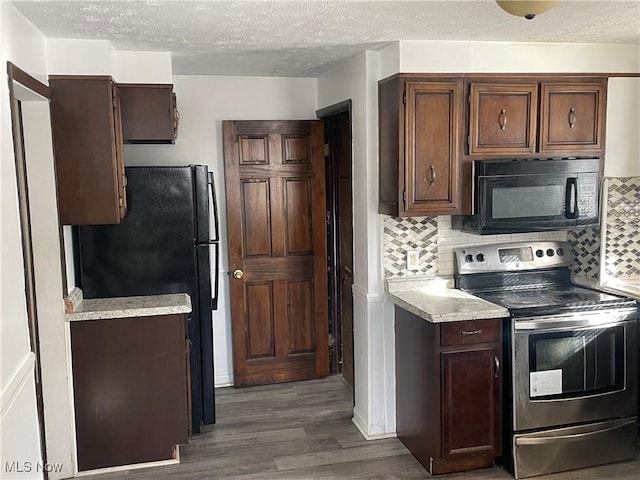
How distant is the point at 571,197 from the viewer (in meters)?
3.44

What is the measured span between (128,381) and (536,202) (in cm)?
244

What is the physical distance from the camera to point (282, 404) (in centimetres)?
429

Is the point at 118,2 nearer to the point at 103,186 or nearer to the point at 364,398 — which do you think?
the point at 103,186

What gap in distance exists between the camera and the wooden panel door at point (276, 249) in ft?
14.8

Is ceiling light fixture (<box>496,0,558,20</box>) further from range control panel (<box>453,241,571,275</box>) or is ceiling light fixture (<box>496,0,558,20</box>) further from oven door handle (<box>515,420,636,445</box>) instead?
oven door handle (<box>515,420,636,445</box>)

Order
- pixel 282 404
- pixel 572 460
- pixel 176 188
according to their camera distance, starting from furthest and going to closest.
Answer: pixel 282 404, pixel 176 188, pixel 572 460

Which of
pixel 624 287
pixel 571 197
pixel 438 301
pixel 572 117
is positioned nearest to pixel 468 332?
pixel 438 301

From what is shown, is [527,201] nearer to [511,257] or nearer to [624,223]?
[511,257]

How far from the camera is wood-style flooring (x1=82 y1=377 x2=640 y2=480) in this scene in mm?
3271

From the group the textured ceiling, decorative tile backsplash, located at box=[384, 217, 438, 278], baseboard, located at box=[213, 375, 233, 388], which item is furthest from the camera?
baseboard, located at box=[213, 375, 233, 388]

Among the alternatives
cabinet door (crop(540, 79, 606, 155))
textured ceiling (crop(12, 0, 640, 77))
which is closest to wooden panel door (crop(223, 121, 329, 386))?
textured ceiling (crop(12, 0, 640, 77))

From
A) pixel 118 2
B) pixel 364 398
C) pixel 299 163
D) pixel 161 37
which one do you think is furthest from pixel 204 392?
pixel 118 2

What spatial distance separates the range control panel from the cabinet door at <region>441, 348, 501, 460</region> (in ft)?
2.21

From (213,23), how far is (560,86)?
1963mm
